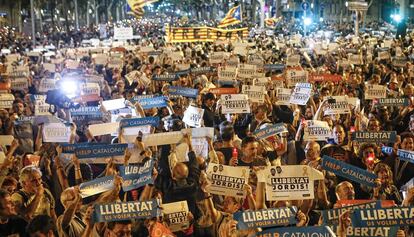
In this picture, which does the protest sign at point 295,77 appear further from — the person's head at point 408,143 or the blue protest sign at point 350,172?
the blue protest sign at point 350,172

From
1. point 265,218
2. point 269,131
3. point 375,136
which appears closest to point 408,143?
point 375,136

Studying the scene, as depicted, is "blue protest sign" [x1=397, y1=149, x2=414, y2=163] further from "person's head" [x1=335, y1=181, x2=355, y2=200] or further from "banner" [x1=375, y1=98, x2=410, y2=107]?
"banner" [x1=375, y1=98, x2=410, y2=107]

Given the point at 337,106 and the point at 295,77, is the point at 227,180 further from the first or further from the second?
the point at 295,77

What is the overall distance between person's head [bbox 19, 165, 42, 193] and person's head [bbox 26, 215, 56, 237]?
114 cm

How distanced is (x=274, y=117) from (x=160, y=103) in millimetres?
2038

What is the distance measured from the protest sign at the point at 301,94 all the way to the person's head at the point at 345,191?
5247mm

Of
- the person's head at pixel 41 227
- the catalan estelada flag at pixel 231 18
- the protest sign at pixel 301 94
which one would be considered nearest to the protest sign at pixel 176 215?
the person's head at pixel 41 227

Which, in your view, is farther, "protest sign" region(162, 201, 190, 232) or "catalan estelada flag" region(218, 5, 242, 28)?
"catalan estelada flag" region(218, 5, 242, 28)

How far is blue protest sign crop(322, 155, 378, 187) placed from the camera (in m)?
7.32

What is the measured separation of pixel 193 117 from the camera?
36.8 feet

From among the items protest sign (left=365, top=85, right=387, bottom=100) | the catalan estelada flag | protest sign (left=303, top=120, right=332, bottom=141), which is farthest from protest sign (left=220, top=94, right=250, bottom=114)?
the catalan estelada flag

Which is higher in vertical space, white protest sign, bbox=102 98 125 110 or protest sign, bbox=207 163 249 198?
white protest sign, bbox=102 98 125 110

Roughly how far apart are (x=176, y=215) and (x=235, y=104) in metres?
5.28

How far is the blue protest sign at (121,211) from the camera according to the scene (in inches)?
242
